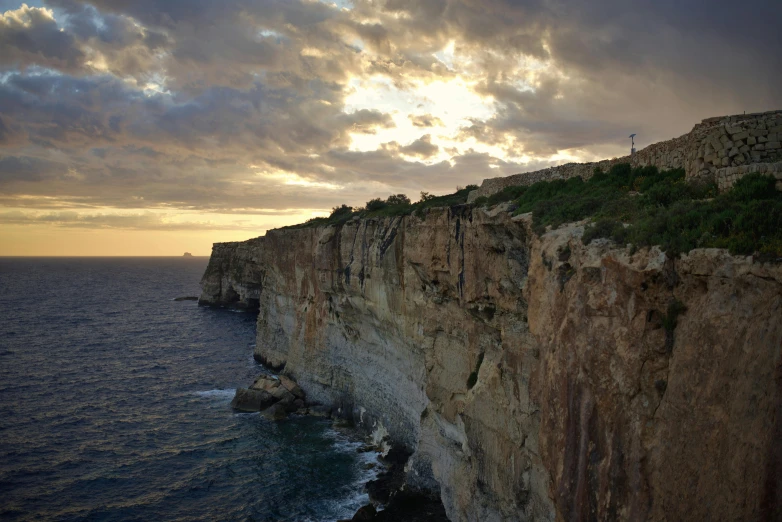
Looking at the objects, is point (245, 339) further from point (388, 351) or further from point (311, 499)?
point (311, 499)

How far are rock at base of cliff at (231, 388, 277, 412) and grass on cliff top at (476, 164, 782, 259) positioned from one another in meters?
28.9

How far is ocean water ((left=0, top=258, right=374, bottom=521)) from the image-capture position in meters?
25.4

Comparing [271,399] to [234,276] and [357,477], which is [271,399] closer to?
[357,477]

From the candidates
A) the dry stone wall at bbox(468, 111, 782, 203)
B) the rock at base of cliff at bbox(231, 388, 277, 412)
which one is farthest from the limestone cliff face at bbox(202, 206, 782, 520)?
the rock at base of cliff at bbox(231, 388, 277, 412)

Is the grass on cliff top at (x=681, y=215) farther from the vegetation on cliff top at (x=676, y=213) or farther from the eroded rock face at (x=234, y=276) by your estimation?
the eroded rock face at (x=234, y=276)

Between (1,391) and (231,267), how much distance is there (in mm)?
50856

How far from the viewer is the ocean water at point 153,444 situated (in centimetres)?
2539

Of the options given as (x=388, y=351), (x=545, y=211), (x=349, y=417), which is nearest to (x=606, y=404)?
(x=545, y=211)

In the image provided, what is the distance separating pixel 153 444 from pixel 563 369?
98.4ft

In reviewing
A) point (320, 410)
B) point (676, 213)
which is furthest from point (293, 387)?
point (676, 213)

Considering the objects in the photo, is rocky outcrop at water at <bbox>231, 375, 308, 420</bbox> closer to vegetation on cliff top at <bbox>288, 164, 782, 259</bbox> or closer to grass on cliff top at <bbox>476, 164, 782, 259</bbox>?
vegetation on cliff top at <bbox>288, 164, 782, 259</bbox>

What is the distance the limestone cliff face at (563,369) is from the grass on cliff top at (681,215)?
398mm

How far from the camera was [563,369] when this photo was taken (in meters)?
11.1

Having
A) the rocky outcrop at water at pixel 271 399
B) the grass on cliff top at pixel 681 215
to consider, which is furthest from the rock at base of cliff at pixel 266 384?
the grass on cliff top at pixel 681 215
